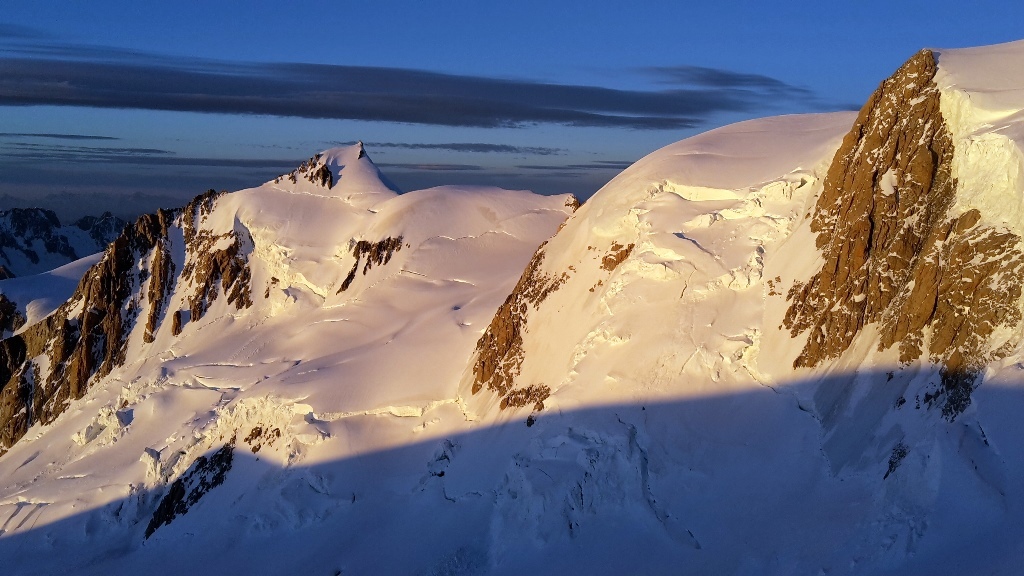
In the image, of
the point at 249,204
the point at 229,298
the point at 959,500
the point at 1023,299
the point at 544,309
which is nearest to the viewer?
the point at 959,500

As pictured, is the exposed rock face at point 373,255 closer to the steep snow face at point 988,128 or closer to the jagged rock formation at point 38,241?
the steep snow face at point 988,128

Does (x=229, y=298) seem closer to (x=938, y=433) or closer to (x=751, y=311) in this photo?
(x=751, y=311)

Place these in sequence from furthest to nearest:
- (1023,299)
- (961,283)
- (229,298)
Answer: (229,298), (961,283), (1023,299)

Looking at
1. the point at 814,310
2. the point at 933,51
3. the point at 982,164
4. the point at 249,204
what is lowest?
the point at 249,204

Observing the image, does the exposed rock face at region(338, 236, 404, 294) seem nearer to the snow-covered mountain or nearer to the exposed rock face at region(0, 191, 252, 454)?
the snow-covered mountain

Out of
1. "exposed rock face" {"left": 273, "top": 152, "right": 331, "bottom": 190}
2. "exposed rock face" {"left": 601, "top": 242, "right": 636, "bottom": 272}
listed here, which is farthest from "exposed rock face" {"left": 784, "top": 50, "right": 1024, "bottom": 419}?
"exposed rock face" {"left": 273, "top": 152, "right": 331, "bottom": 190}

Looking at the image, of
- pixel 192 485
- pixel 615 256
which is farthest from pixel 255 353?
pixel 615 256

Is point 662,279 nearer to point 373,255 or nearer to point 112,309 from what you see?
point 373,255

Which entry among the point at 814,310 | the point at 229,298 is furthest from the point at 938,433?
the point at 229,298
